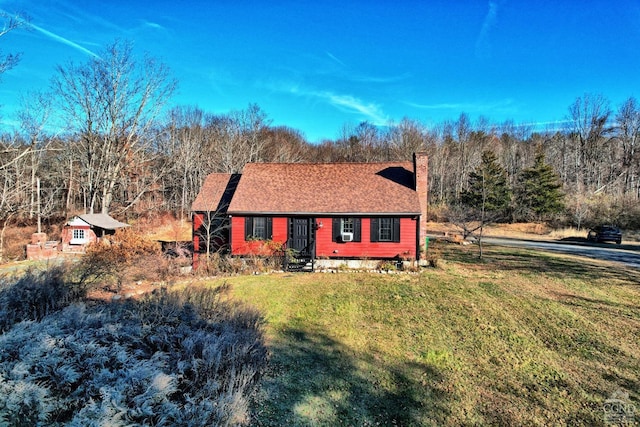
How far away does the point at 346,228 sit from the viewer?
55.3 ft

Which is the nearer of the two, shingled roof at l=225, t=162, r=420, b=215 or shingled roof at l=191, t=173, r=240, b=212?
shingled roof at l=225, t=162, r=420, b=215

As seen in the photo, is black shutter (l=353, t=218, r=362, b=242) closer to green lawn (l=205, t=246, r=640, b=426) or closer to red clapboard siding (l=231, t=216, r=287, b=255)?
green lawn (l=205, t=246, r=640, b=426)

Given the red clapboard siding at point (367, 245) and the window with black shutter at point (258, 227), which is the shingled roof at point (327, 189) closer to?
the window with black shutter at point (258, 227)

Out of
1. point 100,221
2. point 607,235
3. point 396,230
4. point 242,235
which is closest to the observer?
point 396,230

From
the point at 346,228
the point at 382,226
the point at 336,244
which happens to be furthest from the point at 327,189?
the point at 382,226

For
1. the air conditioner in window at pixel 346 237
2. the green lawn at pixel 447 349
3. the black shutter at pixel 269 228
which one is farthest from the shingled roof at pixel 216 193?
the air conditioner in window at pixel 346 237

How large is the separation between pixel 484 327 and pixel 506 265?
29.5ft

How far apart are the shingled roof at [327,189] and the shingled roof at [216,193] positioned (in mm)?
1508

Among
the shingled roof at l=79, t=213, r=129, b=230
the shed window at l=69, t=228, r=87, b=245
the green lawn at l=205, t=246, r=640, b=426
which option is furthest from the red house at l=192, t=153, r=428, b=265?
the shed window at l=69, t=228, r=87, b=245

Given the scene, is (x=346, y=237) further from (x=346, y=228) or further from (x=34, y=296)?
(x=34, y=296)

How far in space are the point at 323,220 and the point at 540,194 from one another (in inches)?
1273

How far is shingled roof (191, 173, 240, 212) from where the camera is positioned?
18266 mm

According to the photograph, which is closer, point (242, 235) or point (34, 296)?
point (34, 296)

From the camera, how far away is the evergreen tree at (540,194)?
1423 inches
